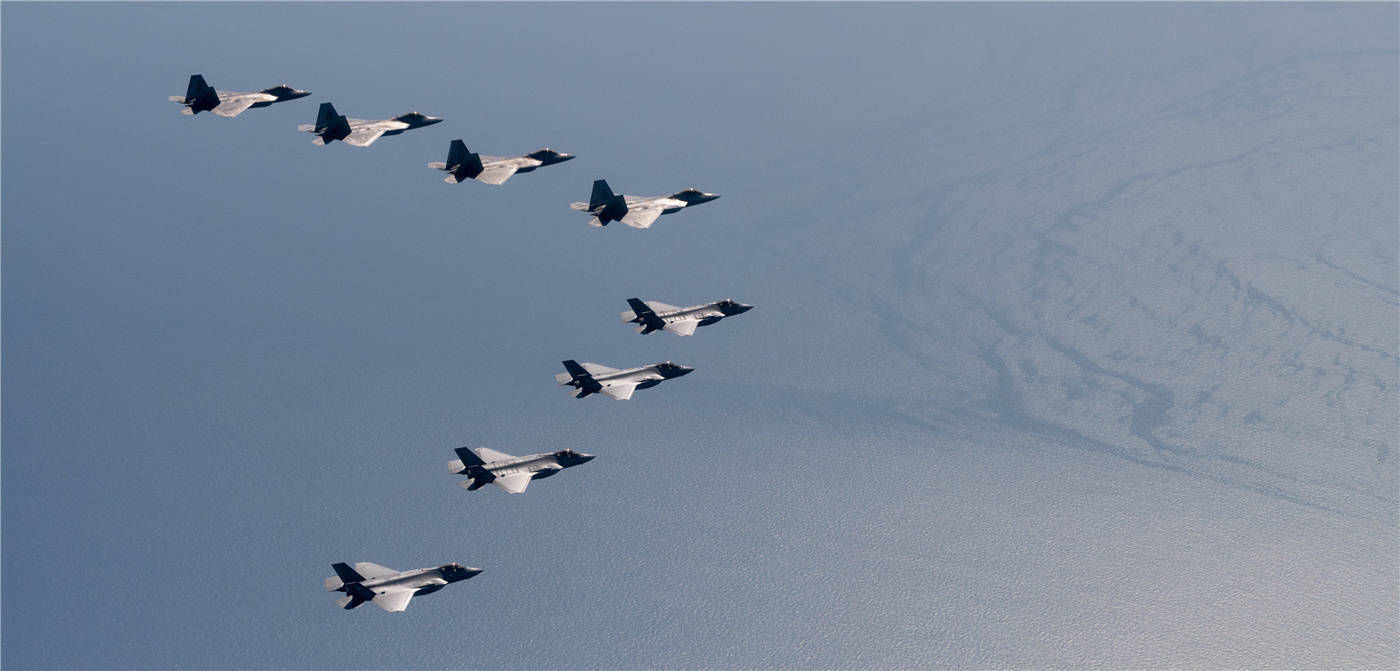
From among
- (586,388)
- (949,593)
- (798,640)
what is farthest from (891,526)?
(586,388)

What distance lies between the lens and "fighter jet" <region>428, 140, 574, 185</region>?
120 m

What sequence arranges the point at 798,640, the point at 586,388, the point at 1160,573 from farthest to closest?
the point at 1160,573
the point at 798,640
the point at 586,388

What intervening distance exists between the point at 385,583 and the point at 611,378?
81.9ft

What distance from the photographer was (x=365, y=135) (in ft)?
405

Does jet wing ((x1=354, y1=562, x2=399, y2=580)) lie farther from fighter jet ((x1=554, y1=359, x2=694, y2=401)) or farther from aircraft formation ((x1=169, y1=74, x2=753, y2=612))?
fighter jet ((x1=554, y1=359, x2=694, y2=401))

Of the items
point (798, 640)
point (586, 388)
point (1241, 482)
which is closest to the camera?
point (586, 388)

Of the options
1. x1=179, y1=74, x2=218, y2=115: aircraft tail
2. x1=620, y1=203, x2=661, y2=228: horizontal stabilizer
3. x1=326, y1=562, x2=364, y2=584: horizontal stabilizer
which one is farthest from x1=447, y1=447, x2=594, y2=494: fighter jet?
x1=179, y1=74, x2=218, y2=115: aircraft tail

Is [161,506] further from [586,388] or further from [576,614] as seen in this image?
[586,388]

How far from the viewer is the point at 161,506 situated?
17512 cm

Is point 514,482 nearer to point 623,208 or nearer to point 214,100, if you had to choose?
point 623,208

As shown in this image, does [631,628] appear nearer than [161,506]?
Yes

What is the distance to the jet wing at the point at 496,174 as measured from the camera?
121775 millimetres

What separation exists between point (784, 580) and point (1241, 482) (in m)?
69.2

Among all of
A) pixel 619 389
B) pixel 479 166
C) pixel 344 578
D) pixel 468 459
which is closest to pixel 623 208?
pixel 479 166
